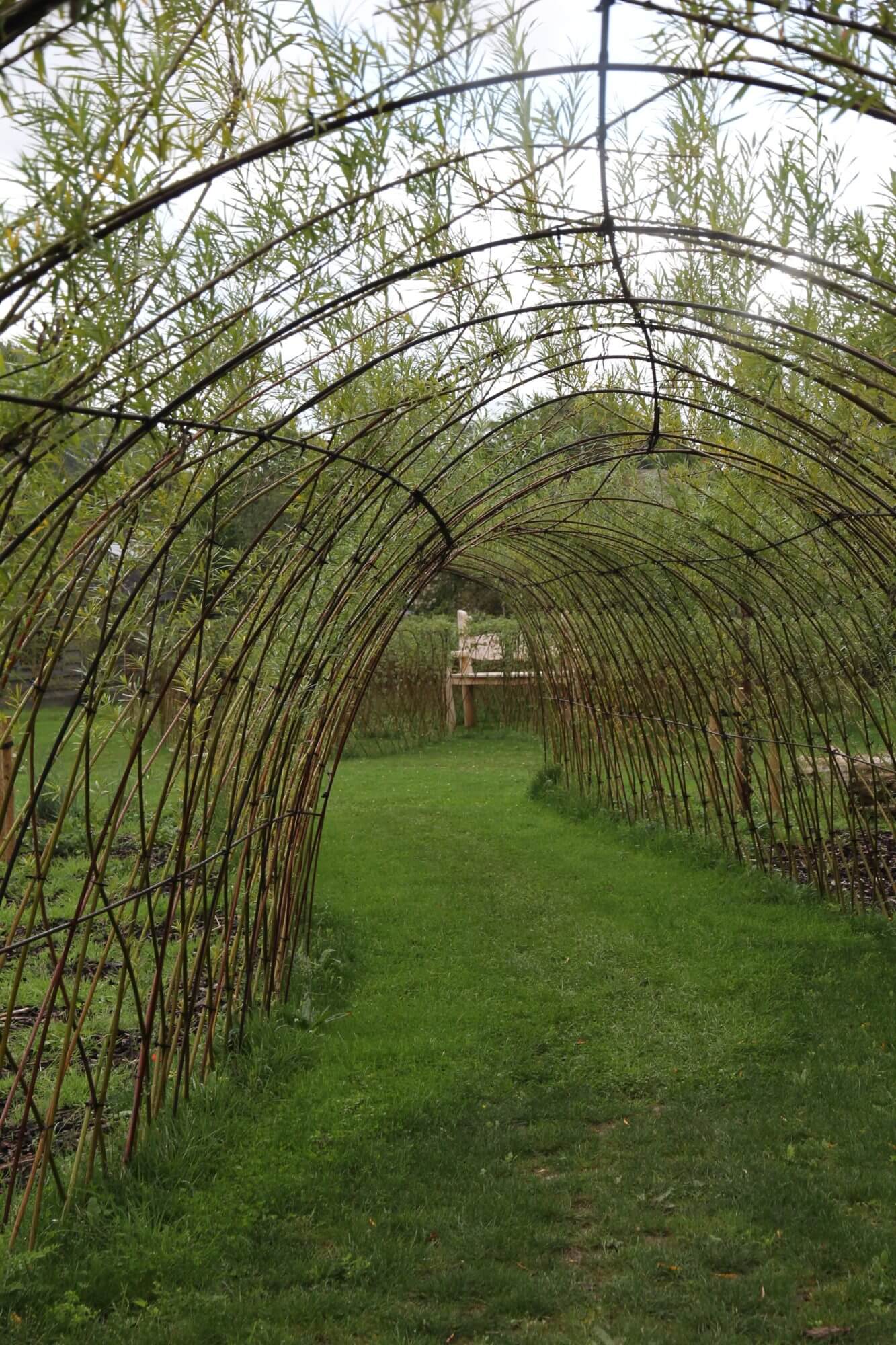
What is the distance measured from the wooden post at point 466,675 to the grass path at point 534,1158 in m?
9.00

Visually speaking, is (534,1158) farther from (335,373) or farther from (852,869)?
(852,869)

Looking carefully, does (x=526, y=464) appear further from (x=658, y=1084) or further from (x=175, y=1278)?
(x=175, y=1278)

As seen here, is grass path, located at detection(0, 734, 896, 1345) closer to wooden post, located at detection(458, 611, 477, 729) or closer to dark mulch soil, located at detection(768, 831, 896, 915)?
dark mulch soil, located at detection(768, 831, 896, 915)

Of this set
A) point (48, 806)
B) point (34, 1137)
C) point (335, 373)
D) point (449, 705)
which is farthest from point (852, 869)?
point (449, 705)

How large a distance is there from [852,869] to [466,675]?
9.31 meters

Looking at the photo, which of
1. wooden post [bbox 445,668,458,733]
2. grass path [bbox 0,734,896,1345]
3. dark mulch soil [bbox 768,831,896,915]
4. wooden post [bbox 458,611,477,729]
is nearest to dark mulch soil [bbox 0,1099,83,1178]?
grass path [bbox 0,734,896,1345]

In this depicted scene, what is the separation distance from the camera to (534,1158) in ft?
11.3

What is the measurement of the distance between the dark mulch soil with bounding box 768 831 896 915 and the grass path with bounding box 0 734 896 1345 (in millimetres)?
277

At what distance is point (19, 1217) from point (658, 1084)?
2.18 metres

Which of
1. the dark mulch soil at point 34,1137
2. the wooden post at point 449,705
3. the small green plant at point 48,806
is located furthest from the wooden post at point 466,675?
the dark mulch soil at point 34,1137

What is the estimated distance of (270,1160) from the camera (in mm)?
3275

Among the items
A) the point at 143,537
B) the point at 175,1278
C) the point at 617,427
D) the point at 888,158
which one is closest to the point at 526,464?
the point at 617,427

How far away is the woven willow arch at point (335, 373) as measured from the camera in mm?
1734

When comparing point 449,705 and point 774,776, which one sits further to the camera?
point 449,705
